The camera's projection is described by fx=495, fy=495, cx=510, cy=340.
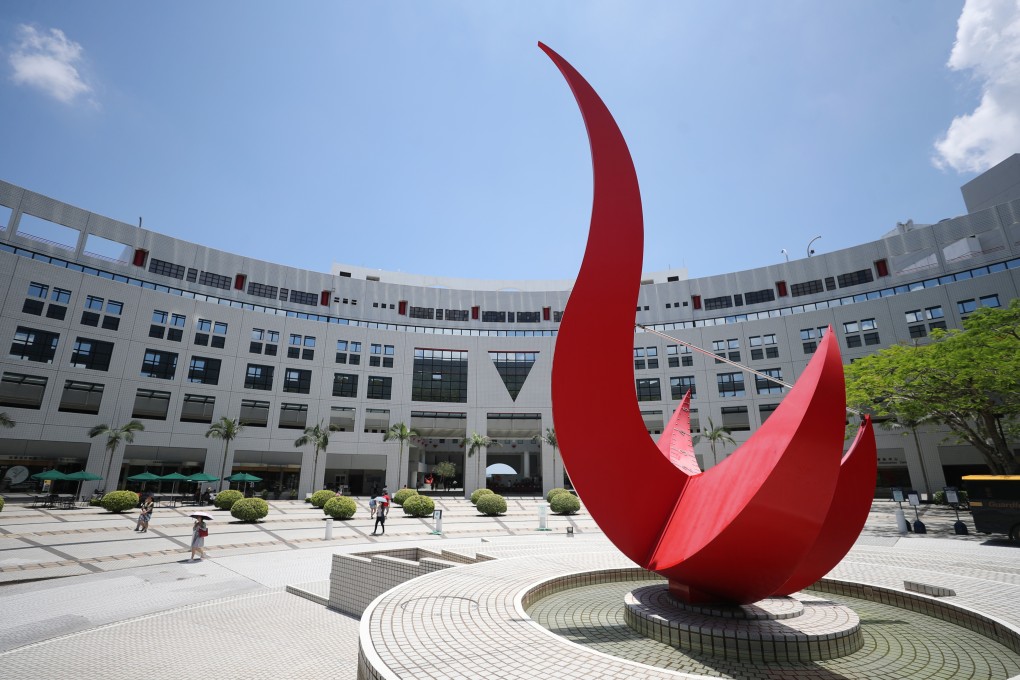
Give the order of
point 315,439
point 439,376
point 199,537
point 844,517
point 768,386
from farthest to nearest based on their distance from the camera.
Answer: point 439,376
point 768,386
point 315,439
point 199,537
point 844,517

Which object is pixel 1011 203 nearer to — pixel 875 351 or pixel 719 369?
pixel 875 351

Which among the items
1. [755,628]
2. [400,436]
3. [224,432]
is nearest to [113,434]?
[224,432]

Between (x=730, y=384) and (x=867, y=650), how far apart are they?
43.7 meters

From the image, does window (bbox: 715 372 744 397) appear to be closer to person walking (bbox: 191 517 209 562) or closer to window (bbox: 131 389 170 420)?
person walking (bbox: 191 517 209 562)

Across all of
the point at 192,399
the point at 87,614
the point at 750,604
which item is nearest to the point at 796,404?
the point at 750,604

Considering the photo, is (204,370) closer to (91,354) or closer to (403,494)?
(91,354)

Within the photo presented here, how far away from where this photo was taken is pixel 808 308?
45719 mm

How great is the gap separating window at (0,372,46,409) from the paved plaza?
54.8 feet

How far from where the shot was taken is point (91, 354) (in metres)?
37.1

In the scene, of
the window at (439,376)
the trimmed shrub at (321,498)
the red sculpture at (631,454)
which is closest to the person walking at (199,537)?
the red sculpture at (631,454)

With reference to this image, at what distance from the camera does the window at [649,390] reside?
4844cm

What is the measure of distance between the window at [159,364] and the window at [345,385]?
12885mm

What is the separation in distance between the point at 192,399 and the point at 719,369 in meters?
46.6

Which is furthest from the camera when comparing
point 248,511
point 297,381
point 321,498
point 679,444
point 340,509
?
point 297,381
